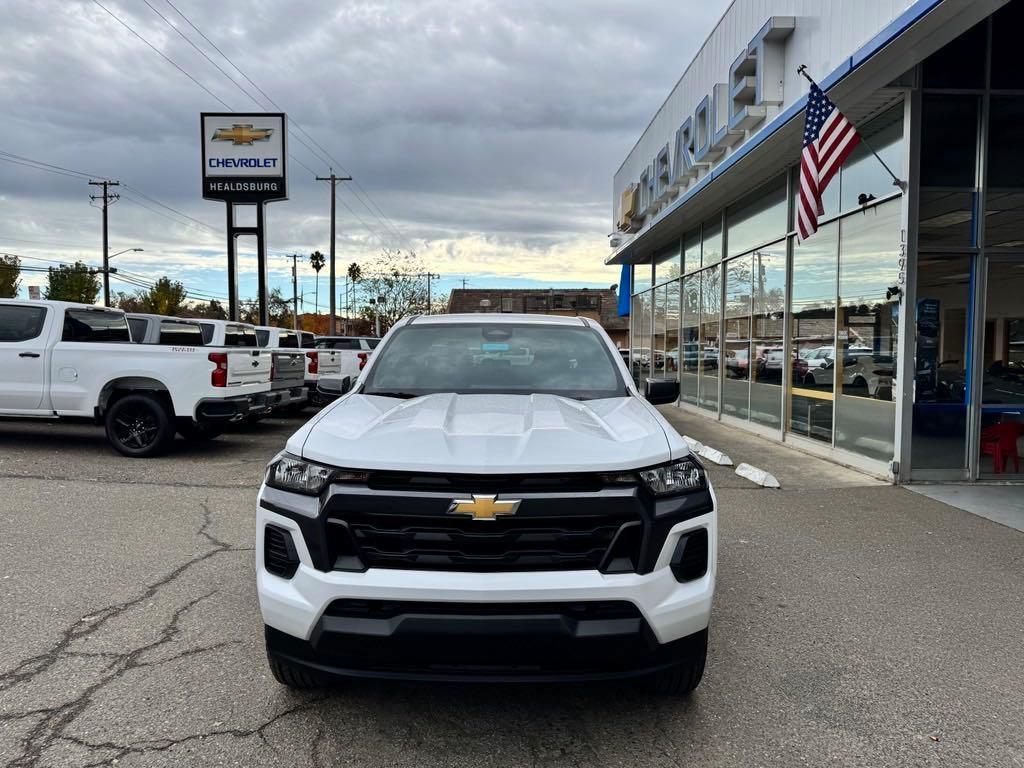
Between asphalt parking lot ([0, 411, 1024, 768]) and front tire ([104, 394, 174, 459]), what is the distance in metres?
3.13

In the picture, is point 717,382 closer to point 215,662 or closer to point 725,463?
point 725,463

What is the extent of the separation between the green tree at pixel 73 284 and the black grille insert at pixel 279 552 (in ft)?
249

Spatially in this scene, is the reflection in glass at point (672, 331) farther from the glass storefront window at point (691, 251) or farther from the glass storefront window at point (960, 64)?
the glass storefront window at point (960, 64)

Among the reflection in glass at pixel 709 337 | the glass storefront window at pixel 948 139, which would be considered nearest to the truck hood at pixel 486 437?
the glass storefront window at pixel 948 139

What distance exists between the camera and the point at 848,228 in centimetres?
961

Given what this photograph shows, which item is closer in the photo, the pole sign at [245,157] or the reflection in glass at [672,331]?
the reflection in glass at [672,331]

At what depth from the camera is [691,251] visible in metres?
17.4

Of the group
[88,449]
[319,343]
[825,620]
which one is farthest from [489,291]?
[825,620]

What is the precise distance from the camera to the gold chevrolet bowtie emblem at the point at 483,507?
2.66m

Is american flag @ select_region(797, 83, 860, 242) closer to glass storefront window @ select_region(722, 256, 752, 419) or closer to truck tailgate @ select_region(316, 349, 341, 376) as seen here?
glass storefront window @ select_region(722, 256, 752, 419)

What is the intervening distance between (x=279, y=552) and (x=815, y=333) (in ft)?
31.2

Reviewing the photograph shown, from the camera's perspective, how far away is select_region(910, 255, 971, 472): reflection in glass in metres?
8.27

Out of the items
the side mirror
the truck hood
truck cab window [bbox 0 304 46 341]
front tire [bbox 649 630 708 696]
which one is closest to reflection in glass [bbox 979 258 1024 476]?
the side mirror

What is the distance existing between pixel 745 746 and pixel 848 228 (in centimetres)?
836
